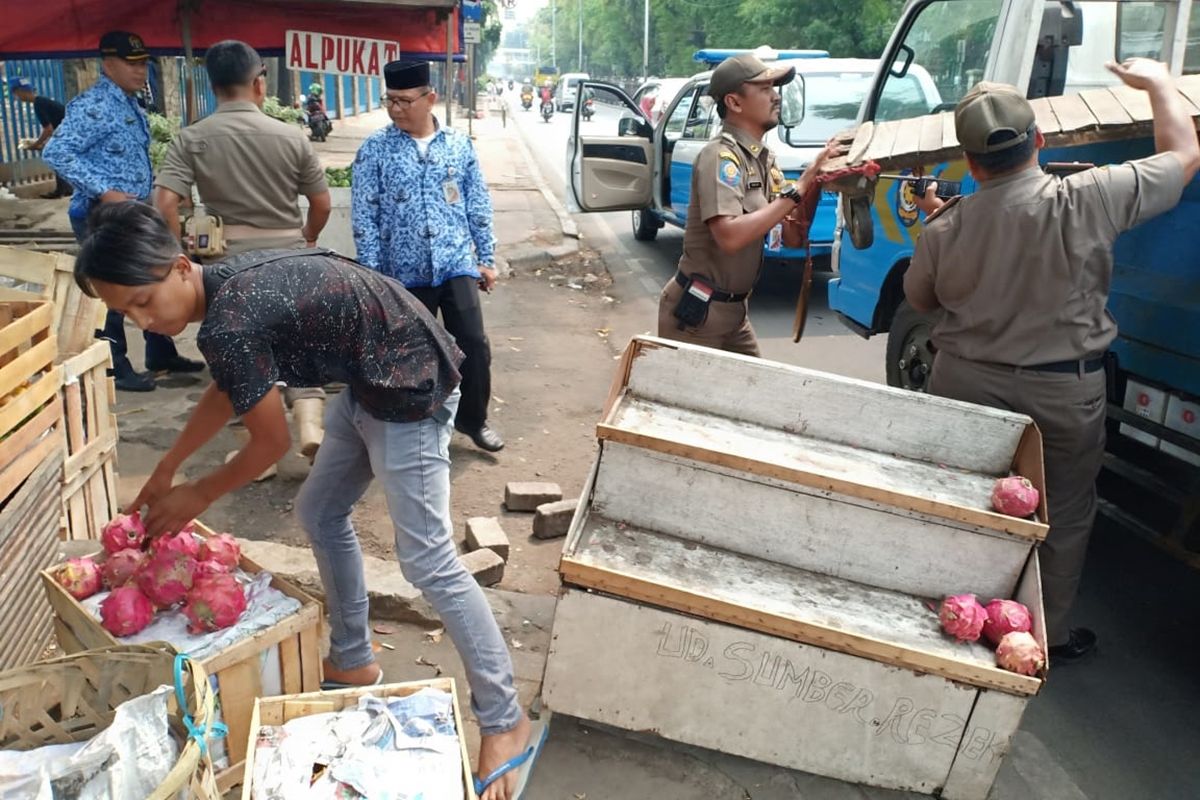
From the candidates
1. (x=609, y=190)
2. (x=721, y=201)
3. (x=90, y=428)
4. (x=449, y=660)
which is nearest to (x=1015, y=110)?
(x=721, y=201)

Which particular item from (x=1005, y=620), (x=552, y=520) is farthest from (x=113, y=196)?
(x=1005, y=620)

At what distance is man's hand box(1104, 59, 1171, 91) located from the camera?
9.64 ft

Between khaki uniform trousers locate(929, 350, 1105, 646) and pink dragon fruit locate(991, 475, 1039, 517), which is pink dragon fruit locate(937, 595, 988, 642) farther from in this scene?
khaki uniform trousers locate(929, 350, 1105, 646)

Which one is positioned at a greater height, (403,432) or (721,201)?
(721,201)

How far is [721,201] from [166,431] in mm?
3368

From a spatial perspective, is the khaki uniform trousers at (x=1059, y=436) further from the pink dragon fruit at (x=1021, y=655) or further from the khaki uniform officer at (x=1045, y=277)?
the pink dragon fruit at (x=1021, y=655)

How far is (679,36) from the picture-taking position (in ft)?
151

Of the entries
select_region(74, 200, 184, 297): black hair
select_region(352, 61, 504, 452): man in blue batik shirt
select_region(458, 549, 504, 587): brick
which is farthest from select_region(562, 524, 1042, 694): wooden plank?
select_region(352, 61, 504, 452): man in blue batik shirt

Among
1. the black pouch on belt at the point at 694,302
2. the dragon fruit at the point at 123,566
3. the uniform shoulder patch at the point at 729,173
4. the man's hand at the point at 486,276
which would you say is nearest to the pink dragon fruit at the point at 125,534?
the dragon fruit at the point at 123,566

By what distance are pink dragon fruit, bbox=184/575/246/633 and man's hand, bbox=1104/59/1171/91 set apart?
119 inches

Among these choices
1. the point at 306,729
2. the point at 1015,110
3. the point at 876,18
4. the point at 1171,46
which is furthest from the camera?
the point at 876,18

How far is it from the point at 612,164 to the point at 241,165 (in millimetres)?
5064

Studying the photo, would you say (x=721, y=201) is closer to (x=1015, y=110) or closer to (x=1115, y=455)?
(x=1015, y=110)

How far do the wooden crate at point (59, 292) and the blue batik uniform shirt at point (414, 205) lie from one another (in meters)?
1.31
